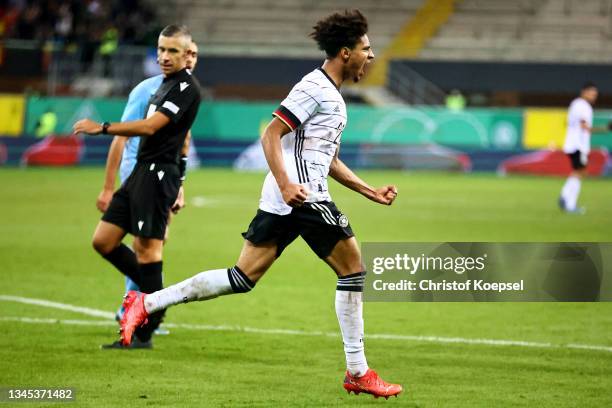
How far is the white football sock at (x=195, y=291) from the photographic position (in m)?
7.02

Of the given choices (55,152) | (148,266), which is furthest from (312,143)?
(55,152)

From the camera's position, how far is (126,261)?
8.62 m

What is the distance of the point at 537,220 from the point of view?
1947 cm

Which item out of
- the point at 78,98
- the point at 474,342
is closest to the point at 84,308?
the point at 474,342

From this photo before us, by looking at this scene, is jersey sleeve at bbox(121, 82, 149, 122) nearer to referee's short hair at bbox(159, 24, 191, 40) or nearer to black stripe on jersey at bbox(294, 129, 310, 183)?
referee's short hair at bbox(159, 24, 191, 40)

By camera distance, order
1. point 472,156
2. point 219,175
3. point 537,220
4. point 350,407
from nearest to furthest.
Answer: point 350,407
point 537,220
point 219,175
point 472,156

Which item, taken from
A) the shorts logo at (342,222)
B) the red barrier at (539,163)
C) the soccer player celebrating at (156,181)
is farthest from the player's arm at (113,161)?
the red barrier at (539,163)

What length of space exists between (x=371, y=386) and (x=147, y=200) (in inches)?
92.4

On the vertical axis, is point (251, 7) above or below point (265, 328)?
above

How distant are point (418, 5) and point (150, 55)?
12464 mm

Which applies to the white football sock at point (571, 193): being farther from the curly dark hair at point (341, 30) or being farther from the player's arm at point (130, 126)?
the curly dark hair at point (341, 30)

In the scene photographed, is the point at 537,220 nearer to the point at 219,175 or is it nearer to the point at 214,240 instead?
the point at 214,240

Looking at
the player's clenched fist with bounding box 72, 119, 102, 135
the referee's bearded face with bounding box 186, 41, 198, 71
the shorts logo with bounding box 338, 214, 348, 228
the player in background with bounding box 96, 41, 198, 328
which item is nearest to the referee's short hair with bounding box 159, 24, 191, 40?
the referee's bearded face with bounding box 186, 41, 198, 71

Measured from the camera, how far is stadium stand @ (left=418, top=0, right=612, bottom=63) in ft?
129
